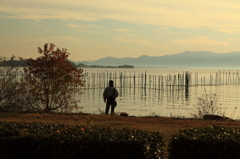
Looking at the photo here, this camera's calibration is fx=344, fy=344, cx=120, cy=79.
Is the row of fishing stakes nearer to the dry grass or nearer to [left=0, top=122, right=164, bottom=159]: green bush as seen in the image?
the dry grass

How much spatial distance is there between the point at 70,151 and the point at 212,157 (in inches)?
125

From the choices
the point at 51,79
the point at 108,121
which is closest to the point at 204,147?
the point at 108,121

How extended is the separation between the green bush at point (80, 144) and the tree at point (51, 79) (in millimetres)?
13021

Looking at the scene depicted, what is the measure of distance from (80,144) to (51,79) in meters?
14.8

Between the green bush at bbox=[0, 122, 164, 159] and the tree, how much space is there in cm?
1302

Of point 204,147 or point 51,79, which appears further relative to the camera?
point 51,79

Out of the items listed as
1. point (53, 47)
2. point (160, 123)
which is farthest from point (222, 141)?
point (53, 47)

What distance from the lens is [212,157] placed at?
7684 mm

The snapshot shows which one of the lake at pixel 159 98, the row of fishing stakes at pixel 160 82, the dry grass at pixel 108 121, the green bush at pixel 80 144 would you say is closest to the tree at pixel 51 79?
the lake at pixel 159 98

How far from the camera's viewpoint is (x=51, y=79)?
2202 cm

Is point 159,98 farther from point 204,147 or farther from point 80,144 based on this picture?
point 80,144

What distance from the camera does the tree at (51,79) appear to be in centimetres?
2150

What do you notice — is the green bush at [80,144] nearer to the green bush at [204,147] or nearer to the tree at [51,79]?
the green bush at [204,147]

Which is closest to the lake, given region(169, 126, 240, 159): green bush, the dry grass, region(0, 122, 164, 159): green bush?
the dry grass
